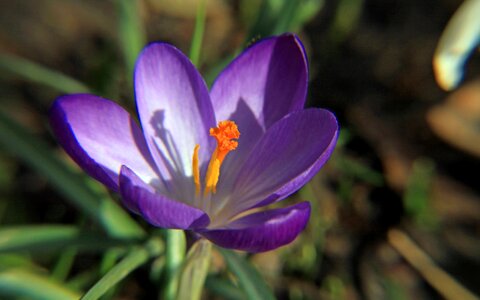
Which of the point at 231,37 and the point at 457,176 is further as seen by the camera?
the point at 231,37

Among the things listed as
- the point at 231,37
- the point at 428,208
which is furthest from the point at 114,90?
the point at 428,208

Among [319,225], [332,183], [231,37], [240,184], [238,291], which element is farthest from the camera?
[231,37]

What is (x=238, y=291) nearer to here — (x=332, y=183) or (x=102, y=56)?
(x=332, y=183)

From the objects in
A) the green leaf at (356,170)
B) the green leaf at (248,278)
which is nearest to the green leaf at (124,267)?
the green leaf at (248,278)

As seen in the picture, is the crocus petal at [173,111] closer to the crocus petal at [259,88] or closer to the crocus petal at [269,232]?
the crocus petal at [259,88]

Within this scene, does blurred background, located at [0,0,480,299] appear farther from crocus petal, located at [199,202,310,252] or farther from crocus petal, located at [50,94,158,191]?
crocus petal, located at [199,202,310,252]

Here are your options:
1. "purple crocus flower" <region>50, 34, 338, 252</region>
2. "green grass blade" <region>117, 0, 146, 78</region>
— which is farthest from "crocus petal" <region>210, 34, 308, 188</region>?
"green grass blade" <region>117, 0, 146, 78</region>

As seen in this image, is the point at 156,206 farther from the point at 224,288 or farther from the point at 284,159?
the point at 224,288
